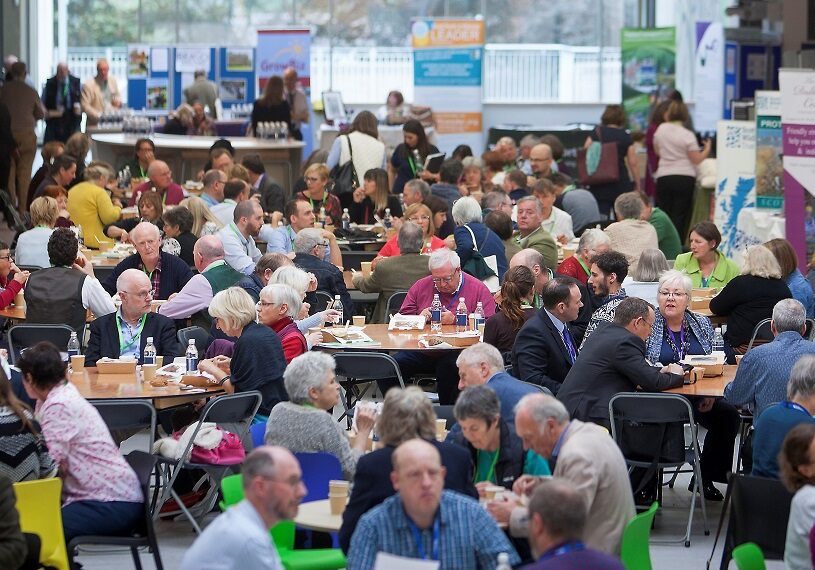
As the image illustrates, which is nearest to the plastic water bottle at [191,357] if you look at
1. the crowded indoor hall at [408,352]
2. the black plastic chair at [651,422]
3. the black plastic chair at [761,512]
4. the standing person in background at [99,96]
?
the crowded indoor hall at [408,352]

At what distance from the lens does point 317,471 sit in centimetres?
555

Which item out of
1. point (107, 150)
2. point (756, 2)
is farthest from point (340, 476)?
point (756, 2)

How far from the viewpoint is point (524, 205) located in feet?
34.5

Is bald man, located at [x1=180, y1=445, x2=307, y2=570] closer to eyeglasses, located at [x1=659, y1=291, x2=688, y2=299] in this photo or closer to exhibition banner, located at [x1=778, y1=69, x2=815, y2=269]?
eyeglasses, located at [x1=659, y1=291, x2=688, y2=299]

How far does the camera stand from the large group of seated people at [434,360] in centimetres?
439

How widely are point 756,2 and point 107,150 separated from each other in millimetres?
9205

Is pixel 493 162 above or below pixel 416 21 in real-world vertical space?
below

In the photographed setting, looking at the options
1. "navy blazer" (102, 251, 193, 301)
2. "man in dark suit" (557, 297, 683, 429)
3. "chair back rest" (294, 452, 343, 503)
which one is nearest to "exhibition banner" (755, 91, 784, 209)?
"navy blazer" (102, 251, 193, 301)

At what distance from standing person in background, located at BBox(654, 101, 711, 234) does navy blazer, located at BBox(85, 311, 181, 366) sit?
890cm

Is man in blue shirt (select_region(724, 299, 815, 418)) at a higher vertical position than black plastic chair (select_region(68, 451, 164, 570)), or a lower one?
higher

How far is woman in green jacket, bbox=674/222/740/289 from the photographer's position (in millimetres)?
9555

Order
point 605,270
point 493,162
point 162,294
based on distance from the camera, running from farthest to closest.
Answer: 1. point 493,162
2. point 162,294
3. point 605,270

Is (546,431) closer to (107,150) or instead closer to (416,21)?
(107,150)

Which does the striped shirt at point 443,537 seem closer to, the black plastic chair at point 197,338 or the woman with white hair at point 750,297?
the black plastic chair at point 197,338
